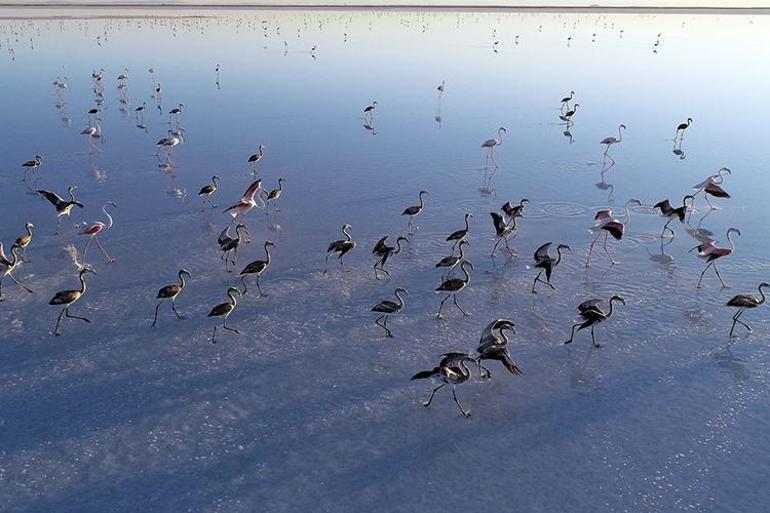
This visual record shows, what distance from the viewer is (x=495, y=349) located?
→ 23.7 ft

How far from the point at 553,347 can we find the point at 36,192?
10.9m

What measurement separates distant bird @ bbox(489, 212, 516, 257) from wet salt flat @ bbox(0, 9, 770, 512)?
22 cm

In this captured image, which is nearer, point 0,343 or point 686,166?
point 0,343

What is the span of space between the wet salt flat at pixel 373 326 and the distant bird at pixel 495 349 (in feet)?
0.92

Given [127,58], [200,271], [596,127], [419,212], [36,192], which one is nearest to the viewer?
[200,271]

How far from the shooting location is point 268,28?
49781mm

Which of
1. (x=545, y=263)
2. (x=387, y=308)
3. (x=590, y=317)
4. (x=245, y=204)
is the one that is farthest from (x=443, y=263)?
(x=245, y=204)

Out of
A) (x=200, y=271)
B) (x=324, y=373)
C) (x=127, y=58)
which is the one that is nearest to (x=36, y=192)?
(x=200, y=271)

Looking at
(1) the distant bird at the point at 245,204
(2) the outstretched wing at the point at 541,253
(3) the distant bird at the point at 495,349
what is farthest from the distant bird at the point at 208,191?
(3) the distant bird at the point at 495,349

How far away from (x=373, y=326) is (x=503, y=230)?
3137 mm

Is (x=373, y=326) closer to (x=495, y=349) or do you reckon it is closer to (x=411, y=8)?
(x=495, y=349)

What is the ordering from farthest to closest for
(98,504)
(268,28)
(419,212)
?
1. (268,28)
2. (419,212)
3. (98,504)

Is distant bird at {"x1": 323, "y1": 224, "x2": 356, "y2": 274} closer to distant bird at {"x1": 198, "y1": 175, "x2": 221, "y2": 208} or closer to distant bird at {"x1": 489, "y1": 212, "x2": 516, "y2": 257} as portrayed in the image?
distant bird at {"x1": 489, "y1": 212, "x2": 516, "y2": 257}

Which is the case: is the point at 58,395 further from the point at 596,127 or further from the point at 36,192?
the point at 596,127
